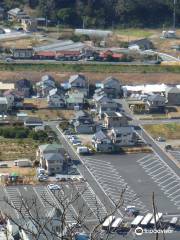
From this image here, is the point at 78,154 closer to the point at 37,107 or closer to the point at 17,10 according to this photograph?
the point at 37,107

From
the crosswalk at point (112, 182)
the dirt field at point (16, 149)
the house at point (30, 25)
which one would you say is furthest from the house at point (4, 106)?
Result: the house at point (30, 25)

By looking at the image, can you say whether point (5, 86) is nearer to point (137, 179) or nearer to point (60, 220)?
point (137, 179)

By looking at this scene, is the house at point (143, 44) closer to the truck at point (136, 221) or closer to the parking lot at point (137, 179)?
the parking lot at point (137, 179)

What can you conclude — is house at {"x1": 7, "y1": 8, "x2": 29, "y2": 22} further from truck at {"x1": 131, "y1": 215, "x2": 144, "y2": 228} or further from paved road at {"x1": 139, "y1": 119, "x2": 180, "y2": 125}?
truck at {"x1": 131, "y1": 215, "x2": 144, "y2": 228}

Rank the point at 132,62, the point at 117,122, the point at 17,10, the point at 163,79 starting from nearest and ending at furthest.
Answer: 1. the point at 117,122
2. the point at 163,79
3. the point at 132,62
4. the point at 17,10

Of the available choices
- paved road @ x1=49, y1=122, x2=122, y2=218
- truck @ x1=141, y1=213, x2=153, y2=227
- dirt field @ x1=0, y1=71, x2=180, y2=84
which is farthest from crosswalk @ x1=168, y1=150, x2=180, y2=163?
dirt field @ x1=0, y1=71, x2=180, y2=84

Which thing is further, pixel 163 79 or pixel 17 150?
pixel 163 79

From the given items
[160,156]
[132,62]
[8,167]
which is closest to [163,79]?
[132,62]
